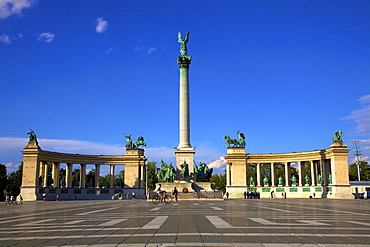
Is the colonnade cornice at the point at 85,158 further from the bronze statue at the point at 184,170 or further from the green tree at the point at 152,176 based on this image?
the green tree at the point at 152,176

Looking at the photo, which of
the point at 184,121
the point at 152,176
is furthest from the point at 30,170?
the point at 152,176

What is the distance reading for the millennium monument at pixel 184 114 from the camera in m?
73.9

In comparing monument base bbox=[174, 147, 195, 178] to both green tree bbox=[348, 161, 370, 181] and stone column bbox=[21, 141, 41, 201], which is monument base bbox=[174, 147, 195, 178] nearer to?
stone column bbox=[21, 141, 41, 201]

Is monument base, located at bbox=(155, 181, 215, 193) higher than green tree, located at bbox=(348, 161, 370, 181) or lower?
lower

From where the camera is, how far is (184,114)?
76.9 meters

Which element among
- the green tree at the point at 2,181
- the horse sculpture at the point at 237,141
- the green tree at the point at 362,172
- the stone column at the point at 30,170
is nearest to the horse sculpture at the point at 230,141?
the horse sculpture at the point at 237,141

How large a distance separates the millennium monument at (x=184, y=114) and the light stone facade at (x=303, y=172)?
21.2 metres

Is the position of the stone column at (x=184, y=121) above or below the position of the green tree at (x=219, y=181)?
above

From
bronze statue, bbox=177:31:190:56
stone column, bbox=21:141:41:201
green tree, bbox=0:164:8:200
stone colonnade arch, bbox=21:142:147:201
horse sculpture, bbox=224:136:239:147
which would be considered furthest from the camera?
horse sculpture, bbox=224:136:239:147

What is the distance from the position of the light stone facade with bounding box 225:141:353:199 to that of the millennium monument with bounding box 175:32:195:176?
69.7 feet

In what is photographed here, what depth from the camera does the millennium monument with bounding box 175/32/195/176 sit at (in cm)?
7394

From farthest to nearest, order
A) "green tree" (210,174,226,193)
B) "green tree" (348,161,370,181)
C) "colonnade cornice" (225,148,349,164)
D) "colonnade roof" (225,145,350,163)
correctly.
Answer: "green tree" (210,174,226,193), "green tree" (348,161,370,181), "colonnade cornice" (225,148,349,164), "colonnade roof" (225,145,350,163)

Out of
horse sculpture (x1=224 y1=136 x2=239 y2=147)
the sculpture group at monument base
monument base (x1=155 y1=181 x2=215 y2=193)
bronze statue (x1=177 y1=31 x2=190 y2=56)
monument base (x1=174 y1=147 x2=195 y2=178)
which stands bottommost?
the sculpture group at monument base

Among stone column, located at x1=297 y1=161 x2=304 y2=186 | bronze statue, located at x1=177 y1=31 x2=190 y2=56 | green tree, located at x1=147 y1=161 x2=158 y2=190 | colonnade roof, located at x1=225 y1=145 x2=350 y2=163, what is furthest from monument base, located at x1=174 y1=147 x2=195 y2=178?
green tree, located at x1=147 y1=161 x2=158 y2=190
